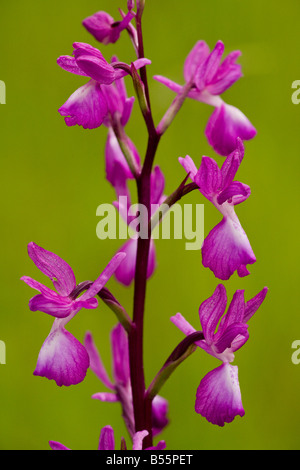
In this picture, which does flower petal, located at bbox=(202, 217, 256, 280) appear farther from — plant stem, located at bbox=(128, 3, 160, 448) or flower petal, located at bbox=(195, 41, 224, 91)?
flower petal, located at bbox=(195, 41, 224, 91)

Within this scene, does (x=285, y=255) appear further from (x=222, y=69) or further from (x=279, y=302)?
(x=222, y=69)

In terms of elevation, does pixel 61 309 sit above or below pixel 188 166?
below

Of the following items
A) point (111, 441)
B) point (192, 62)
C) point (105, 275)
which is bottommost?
point (111, 441)

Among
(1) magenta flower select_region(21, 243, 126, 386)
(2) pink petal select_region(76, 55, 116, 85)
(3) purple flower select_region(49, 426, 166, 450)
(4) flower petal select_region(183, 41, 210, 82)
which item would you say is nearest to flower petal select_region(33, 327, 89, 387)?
(1) magenta flower select_region(21, 243, 126, 386)

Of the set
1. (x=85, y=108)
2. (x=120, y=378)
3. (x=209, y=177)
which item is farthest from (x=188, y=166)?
(x=120, y=378)

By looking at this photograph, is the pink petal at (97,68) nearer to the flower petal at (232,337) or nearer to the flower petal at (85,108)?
the flower petal at (85,108)

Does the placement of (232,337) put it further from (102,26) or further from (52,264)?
(102,26)
